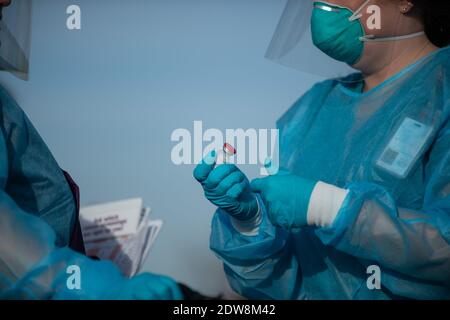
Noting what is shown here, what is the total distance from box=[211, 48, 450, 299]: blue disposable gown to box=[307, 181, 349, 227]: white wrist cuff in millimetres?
14

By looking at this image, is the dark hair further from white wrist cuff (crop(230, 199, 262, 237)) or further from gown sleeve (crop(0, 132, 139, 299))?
gown sleeve (crop(0, 132, 139, 299))

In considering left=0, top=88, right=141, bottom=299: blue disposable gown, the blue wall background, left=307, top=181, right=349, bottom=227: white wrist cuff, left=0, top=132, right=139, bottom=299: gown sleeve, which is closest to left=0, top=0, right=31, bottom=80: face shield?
the blue wall background

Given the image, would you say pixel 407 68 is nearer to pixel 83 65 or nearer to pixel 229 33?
pixel 229 33

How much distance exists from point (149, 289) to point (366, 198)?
0.45 m

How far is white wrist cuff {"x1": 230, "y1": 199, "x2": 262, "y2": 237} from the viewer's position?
1251 millimetres

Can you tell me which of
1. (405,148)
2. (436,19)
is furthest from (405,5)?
(405,148)

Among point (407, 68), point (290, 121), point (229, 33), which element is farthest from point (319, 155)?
point (229, 33)

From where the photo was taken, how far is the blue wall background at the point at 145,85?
4.35ft

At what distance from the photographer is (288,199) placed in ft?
3.59

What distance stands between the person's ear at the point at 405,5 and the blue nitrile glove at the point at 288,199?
1.42 feet

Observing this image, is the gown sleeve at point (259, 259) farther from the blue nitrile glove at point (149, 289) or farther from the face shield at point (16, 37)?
the face shield at point (16, 37)

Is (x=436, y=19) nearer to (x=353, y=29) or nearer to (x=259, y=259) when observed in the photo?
(x=353, y=29)
